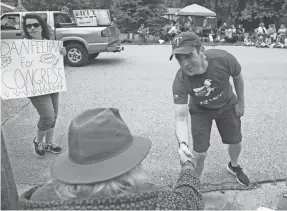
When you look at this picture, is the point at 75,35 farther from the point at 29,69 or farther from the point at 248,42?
the point at 248,42

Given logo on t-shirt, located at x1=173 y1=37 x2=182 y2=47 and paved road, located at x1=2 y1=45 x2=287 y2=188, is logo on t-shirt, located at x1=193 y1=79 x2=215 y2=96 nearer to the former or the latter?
logo on t-shirt, located at x1=173 y1=37 x2=182 y2=47

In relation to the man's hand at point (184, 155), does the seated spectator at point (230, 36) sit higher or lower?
lower

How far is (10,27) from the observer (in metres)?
10.9

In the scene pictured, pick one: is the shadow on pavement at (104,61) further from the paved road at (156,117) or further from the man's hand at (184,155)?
the man's hand at (184,155)

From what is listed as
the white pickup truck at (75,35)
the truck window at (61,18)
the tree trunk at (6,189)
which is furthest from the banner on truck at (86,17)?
the tree trunk at (6,189)

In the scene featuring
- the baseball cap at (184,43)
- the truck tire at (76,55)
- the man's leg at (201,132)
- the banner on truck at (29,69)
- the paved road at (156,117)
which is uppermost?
the baseball cap at (184,43)

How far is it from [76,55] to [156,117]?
5.87 meters

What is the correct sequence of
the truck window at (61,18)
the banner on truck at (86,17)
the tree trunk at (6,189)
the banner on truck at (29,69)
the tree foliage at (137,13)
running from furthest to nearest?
the tree foliage at (137,13)
the truck window at (61,18)
the banner on truck at (86,17)
the banner on truck at (29,69)
the tree trunk at (6,189)

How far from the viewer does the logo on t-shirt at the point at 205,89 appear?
9.27 ft

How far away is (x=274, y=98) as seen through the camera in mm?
6961

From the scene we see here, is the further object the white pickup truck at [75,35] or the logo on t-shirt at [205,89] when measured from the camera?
the white pickup truck at [75,35]

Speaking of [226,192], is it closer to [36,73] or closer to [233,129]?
[233,129]

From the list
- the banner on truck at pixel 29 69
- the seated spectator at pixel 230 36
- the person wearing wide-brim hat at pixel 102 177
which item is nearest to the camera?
the person wearing wide-brim hat at pixel 102 177

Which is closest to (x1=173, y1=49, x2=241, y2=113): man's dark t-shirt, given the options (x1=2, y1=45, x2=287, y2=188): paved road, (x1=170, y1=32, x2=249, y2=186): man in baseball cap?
(x1=170, y1=32, x2=249, y2=186): man in baseball cap
